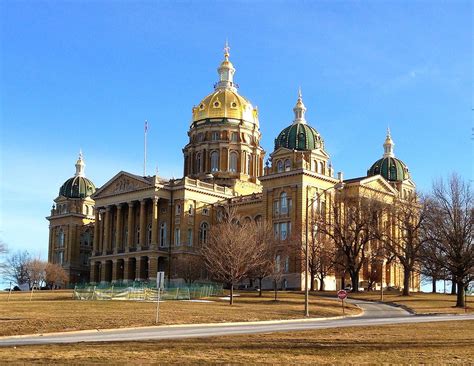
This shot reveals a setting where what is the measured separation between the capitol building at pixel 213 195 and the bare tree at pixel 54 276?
692 centimetres

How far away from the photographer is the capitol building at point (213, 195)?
104m

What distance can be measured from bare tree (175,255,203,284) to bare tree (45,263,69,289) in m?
29.3

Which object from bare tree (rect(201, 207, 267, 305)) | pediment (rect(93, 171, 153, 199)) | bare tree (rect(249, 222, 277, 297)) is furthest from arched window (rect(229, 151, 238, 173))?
bare tree (rect(201, 207, 267, 305))

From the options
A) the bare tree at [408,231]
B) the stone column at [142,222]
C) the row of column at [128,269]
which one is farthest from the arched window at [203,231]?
the bare tree at [408,231]

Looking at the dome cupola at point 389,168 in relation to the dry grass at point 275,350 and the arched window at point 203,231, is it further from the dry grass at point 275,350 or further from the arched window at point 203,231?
the dry grass at point 275,350

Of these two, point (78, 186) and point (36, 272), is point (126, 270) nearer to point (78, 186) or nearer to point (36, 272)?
point (36, 272)

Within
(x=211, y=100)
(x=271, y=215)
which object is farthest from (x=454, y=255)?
(x=211, y=100)

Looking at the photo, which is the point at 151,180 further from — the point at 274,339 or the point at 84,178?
the point at 274,339

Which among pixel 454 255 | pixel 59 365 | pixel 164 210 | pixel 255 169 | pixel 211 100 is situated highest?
pixel 211 100

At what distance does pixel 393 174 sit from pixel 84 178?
62889mm

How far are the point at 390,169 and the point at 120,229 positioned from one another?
144ft

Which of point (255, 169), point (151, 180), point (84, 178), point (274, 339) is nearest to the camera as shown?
point (274, 339)

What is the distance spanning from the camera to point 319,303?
6881 centimetres

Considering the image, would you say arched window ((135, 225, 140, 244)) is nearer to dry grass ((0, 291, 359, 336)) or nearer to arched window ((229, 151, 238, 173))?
arched window ((229, 151, 238, 173))
